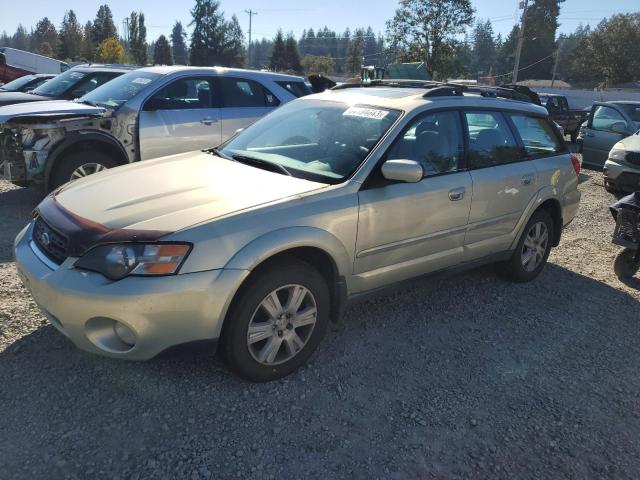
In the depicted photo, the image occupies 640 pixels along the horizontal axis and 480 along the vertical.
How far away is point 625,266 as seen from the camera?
17.5ft

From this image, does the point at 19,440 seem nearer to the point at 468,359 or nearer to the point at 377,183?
the point at 377,183

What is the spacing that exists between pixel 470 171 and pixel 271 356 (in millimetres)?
2137

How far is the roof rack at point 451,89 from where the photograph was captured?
13.7ft

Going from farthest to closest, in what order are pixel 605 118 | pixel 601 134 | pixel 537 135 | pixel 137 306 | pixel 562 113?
pixel 562 113 < pixel 605 118 < pixel 601 134 < pixel 537 135 < pixel 137 306

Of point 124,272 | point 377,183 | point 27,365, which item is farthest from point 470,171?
point 27,365

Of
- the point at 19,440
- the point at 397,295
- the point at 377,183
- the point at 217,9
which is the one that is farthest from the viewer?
the point at 217,9

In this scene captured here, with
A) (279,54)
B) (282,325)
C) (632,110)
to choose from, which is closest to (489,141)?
(282,325)

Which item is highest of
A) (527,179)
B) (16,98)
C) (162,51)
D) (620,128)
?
(162,51)

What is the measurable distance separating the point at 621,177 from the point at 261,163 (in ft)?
23.3

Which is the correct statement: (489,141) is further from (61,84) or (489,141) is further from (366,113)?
(61,84)

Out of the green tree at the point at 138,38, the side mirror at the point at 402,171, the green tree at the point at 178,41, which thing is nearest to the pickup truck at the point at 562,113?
the side mirror at the point at 402,171

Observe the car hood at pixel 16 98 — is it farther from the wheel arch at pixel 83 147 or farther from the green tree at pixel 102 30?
the green tree at pixel 102 30

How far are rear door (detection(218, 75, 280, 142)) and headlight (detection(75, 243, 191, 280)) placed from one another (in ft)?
15.4

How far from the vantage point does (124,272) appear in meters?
2.65
